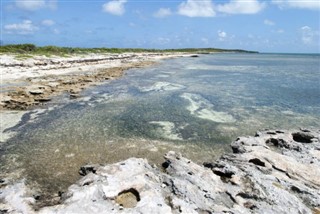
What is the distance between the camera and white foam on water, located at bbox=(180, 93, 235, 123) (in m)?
30.1

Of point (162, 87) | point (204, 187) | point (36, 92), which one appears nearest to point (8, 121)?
point (36, 92)

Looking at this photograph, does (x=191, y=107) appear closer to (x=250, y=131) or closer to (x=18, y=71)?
(x=250, y=131)

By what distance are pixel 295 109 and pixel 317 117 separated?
3.49 meters

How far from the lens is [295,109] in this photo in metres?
34.4

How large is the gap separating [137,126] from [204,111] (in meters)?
8.91

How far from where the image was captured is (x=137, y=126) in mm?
27062

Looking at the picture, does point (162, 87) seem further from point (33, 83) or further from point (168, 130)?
point (168, 130)

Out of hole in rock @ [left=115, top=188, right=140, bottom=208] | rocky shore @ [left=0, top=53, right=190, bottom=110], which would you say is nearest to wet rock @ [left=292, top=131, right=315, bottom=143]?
hole in rock @ [left=115, top=188, right=140, bottom=208]

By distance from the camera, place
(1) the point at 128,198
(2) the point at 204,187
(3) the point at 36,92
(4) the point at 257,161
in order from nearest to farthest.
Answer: (1) the point at 128,198 < (2) the point at 204,187 < (4) the point at 257,161 < (3) the point at 36,92

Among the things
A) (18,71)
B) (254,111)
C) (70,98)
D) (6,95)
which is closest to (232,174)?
(254,111)

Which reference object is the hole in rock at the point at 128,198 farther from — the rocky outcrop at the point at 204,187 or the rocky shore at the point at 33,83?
the rocky shore at the point at 33,83

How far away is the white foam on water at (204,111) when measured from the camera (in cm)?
3012

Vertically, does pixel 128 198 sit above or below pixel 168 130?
above

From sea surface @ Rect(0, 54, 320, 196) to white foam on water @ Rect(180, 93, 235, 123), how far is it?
0.09 meters
